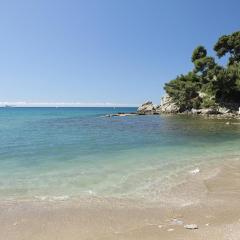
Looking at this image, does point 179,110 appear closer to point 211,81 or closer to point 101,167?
point 211,81

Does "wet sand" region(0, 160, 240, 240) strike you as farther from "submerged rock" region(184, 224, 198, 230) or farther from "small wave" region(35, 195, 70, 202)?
"small wave" region(35, 195, 70, 202)

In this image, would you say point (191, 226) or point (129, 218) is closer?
point (191, 226)

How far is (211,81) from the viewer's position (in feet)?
244

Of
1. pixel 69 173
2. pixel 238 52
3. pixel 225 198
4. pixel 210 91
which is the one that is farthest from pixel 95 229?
pixel 238 52

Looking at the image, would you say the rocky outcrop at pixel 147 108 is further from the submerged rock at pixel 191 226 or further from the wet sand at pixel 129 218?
the submerged rock at pixel 191 226

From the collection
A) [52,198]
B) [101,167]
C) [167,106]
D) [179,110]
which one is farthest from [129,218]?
[167,106]

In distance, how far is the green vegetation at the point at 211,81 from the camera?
73.6 metres

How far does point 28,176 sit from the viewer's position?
1527cm

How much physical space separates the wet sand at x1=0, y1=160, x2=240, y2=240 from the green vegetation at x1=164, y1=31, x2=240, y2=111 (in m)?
64.3

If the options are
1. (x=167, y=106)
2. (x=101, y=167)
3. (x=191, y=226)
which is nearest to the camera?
(x=191, y=226)

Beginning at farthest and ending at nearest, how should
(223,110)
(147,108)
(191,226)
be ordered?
(147,108), (223,110), (191,226)

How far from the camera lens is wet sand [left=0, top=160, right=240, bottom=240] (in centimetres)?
834

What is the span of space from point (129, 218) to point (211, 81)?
68.5 meters

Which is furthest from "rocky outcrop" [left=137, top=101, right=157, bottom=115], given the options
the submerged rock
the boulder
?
the submerged rock
